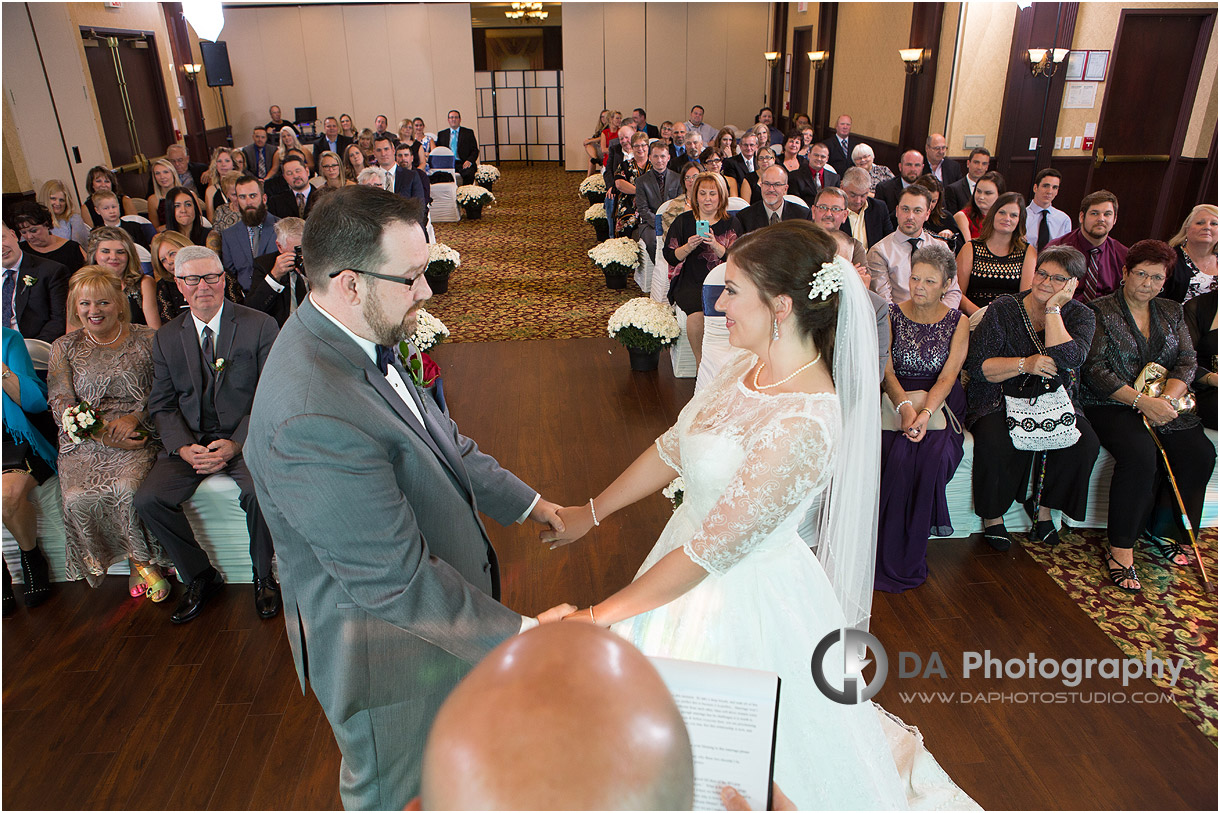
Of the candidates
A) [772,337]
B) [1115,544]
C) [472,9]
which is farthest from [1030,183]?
[472,9]

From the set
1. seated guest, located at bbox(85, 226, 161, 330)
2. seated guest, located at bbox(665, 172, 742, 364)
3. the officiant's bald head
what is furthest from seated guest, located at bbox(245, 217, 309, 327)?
the officiant's bald head

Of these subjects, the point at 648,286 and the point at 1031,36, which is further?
the point at 1031,36

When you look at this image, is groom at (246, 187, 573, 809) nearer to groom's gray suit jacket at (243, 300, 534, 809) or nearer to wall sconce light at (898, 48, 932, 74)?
groom's gray suit jacket at (243, 300, 534, 809)

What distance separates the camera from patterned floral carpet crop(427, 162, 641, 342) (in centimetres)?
741

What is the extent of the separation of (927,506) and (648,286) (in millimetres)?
5306

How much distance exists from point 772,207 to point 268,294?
3.68 metres

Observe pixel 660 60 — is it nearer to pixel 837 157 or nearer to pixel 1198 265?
pixel 837 157

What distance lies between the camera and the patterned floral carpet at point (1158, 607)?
2.93 meters

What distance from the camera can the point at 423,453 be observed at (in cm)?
→ 172

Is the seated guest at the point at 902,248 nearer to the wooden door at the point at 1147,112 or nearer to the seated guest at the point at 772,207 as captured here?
the seated guest at the point at 772,207

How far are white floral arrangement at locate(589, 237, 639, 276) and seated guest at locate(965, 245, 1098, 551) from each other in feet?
15.9

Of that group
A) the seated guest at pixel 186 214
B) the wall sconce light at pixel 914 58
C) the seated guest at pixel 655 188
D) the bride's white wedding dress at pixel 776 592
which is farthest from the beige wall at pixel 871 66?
the bride's white wedding dress at pixel 776 592

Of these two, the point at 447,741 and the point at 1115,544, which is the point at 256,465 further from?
the point at 1115,544

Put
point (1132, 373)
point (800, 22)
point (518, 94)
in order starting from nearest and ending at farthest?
point (1132, 373)
point (800, 22)
point (518, 94)
